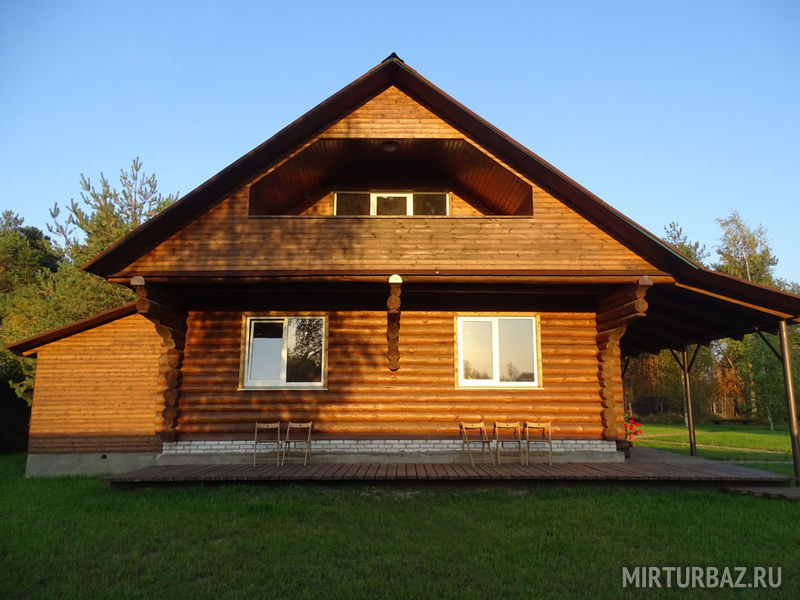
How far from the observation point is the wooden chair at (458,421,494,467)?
966 cm

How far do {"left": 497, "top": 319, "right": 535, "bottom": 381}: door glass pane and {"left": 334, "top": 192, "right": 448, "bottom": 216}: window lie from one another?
3.12 metres

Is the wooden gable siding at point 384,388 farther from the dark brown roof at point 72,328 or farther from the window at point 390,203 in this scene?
the dark brown roof at point 72,328

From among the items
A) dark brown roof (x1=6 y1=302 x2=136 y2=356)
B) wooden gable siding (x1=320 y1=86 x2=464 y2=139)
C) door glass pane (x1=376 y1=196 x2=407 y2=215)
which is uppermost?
wooden gable siding (x1=320 y1=86 x2=464 y2=139)

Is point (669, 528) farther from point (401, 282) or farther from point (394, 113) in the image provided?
point (394, 113)

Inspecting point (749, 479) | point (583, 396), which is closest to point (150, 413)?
point (583, 396)

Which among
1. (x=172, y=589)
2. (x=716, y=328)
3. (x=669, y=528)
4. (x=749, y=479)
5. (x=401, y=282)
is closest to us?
(x=172, y=589)

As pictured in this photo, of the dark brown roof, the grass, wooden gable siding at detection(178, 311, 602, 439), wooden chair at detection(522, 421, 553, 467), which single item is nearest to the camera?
the grass

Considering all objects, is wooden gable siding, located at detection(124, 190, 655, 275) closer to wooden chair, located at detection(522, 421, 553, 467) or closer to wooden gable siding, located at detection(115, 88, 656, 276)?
wooden gable siding, located at detection(115, 88, 656, 276)

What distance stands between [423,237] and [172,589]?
7.15m

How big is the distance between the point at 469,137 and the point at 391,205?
2418 mm

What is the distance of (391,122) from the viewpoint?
10.7 metres

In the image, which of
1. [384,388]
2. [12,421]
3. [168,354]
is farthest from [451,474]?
[12,421]

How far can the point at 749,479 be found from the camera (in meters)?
8.63

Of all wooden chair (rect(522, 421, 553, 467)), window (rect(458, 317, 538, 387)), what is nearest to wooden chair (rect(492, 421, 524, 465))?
wooden chair (rect(522, 421, 553, 467))
